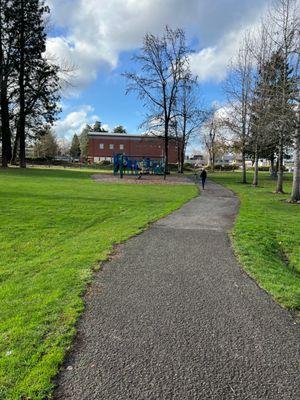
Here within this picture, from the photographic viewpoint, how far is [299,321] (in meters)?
4.36

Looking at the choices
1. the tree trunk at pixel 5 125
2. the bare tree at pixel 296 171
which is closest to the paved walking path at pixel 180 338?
the bare tree at pixel 296 171

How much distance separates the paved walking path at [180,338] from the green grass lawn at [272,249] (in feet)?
1.07

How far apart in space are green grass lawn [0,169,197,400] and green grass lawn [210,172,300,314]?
2.83 meters

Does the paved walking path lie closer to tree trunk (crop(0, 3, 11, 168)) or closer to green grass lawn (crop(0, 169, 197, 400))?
green grass lawn (crop(0, 169, 197, 400))

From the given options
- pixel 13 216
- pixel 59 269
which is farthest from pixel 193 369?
pixel 13 216

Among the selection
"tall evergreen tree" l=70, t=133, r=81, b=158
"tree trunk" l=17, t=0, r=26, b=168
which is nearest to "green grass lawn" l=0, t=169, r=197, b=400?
"tree trunk" l=17, t=0, r=26, b=168

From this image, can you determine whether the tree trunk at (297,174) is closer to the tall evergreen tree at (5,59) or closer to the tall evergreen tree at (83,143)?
the tall evergreen tree at (5,59)

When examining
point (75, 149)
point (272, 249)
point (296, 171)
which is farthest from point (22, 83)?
point (75, 149)

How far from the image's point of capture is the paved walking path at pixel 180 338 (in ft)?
9.73

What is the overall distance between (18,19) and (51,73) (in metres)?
6.49

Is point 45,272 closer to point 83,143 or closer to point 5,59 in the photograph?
point 5,59

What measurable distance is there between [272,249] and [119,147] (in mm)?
82055

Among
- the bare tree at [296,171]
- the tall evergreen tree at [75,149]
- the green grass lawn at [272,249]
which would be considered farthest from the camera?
the tall evergreen tree at [75,149]

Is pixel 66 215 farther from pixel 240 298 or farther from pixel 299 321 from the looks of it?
pixel 299 321
